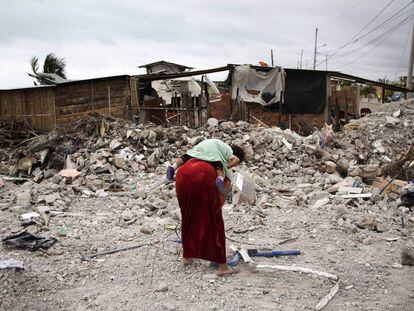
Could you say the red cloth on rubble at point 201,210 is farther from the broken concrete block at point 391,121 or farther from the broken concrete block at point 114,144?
the broken concrete block at point 391,121

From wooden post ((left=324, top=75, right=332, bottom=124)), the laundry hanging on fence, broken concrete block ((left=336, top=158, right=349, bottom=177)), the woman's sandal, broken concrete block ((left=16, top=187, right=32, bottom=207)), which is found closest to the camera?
the woman's sandal

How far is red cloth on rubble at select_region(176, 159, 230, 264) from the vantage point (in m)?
3.53

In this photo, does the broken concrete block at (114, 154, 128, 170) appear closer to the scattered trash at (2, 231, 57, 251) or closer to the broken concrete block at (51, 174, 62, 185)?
the broken concrete block at (51, 174, 62, 185)

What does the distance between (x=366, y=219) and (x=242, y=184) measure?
2.03 m

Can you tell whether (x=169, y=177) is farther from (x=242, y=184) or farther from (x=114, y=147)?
(x=114, y=147)

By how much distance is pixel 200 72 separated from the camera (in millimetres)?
12602

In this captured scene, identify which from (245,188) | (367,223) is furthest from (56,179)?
(367,223)

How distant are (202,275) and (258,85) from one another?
10.4 meters

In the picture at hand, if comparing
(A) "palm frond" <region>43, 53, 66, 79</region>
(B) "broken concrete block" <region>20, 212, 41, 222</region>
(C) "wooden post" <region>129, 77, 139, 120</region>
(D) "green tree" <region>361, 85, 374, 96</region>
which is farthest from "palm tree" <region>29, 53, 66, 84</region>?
(D) "green tree" <region>361, 85, 374, 96</region>

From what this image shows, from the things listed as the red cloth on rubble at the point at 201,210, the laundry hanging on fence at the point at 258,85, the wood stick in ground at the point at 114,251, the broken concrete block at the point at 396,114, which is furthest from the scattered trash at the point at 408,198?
the laundry hanging on fence at the point at 258,85

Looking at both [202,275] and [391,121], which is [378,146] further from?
[202,275]

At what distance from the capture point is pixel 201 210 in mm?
3588

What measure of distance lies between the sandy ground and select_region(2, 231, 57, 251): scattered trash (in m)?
0.08

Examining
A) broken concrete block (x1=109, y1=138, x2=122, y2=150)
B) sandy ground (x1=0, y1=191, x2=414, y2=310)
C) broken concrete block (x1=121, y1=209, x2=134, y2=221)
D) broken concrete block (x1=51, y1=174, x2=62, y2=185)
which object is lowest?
sandy ground (x1=0, y1=191, x2=414, y2=310)
